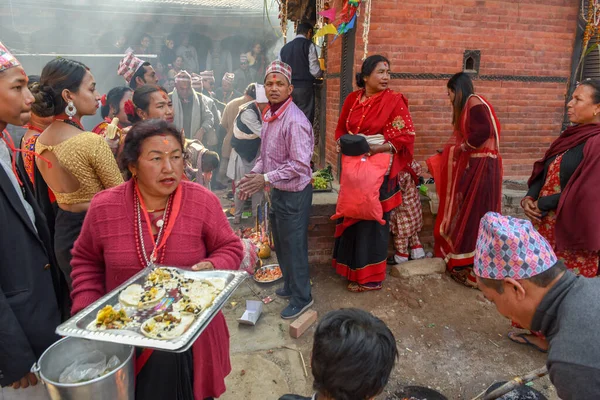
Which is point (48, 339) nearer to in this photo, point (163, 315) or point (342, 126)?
point (163, 315)

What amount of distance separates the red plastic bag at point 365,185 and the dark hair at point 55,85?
2568mm

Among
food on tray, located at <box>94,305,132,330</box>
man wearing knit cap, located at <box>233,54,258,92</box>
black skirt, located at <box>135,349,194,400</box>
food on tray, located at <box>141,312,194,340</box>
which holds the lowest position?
black skirt, located at <box>135,349,194,400</box>

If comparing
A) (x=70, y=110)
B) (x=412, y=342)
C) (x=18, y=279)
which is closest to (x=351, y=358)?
(x=18, y=279)

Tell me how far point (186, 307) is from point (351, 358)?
33.0 inches

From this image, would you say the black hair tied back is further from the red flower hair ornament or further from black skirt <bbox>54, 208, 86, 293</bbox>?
the red flower hair ornament

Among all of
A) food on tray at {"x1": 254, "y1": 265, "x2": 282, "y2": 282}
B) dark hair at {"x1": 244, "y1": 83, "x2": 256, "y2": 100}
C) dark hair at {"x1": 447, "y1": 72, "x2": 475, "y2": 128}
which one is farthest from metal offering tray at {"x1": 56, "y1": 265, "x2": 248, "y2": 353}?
dark hair at {"x1": 244, "y1": 83, "x2": 256, "y2": 100}

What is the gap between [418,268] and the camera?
4.72 metres

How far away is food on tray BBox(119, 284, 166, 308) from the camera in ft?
5.98

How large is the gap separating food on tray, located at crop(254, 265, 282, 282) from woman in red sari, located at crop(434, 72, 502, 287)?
81.2 inches

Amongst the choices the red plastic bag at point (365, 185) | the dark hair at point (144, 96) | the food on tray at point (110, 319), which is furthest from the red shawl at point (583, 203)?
the dark hair at point (144, 96)

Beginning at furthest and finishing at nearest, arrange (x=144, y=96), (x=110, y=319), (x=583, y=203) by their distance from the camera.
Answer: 1. (x=144, y=96)
2. (x=583, y=203)
3. (x=110, y=319)

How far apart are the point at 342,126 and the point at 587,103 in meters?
2.30

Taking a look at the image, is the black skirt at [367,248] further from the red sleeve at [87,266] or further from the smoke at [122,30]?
the smoke at [122,30]

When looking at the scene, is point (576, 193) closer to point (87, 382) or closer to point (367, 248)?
point (367, 248)
